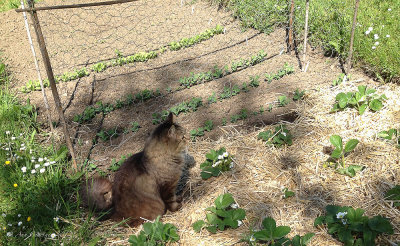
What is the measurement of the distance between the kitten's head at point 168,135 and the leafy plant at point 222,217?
59 cm

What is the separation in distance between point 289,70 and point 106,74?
2.80 m

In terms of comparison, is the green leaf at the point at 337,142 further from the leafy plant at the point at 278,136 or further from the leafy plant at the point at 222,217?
the leafy plant at the point at 222,217

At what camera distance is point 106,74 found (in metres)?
5.51

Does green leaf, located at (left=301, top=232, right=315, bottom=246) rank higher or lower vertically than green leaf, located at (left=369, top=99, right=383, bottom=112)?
lower

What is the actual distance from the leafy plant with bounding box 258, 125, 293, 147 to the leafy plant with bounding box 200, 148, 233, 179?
47cm

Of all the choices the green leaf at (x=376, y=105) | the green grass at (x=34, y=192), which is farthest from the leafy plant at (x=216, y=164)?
the green leaf at (x=376, y=105)

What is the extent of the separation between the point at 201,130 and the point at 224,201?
1.26 meters

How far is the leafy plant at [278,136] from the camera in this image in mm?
3545

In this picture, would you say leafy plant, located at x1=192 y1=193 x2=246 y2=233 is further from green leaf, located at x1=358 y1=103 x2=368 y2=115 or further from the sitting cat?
green leaf, located at x1=358 y1=103 x2=368 y2=115

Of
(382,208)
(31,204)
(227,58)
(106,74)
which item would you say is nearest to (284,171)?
(382,208)

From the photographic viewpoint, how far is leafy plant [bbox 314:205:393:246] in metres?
2.40

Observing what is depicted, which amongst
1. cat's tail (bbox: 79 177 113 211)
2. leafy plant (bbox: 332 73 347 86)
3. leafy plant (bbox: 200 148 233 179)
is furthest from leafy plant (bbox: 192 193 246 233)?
leafy plant (bbox: 332 73 347 86)

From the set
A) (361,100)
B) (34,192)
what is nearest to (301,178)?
(361,100)

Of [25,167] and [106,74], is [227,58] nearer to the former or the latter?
[106,74]
